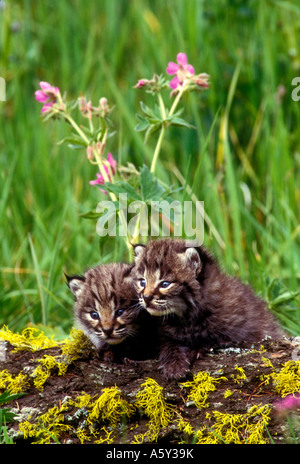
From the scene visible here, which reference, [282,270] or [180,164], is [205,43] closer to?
[180,164]

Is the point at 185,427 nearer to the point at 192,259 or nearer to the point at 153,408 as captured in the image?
the point at 153,408

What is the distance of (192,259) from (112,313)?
0.59m

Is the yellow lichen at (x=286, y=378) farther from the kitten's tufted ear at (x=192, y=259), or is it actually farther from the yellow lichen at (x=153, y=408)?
the kitten's tufted ear at (x=192, y=259)

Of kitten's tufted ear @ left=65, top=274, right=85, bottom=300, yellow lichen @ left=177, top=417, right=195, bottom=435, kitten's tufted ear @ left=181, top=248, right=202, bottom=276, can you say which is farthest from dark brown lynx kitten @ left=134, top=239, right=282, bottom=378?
kitten's tufted ear @ left=65, top=274, right=85, bottom=300

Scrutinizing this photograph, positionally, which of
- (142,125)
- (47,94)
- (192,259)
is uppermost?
(47,94)

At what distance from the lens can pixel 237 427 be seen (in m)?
3.72

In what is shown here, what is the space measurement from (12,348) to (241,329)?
144 centimetres

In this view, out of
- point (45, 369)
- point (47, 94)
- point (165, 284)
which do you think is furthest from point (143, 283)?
point (47, 94)

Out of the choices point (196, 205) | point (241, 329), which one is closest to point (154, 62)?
point (196, 205)

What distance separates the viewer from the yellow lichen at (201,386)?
3824 mm

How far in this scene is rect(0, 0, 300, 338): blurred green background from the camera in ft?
20.7

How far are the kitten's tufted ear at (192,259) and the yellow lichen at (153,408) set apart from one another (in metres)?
0.75

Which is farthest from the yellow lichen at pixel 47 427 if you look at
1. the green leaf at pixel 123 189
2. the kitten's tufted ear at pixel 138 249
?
the green leaf at pixel 123 189
